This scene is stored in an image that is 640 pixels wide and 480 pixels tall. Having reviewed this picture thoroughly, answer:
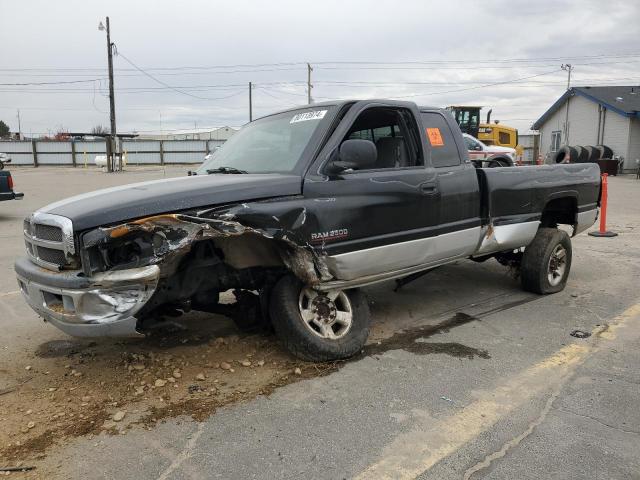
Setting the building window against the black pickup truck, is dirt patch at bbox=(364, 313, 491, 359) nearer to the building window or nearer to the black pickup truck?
the black pickup truck

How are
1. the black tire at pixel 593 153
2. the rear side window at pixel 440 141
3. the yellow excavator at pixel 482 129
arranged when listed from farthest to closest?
the black tire at pixel 593 153, the yellow excavator at pixel 482 129, the rear side window at pixel 440 141

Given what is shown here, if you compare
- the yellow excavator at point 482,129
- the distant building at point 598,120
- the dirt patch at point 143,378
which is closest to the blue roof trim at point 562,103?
the distant building at point 598,120

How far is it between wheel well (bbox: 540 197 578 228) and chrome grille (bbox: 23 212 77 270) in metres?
5.12

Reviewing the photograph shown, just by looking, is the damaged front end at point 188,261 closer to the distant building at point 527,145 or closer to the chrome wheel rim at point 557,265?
the chrome wheel rim at point 557,265

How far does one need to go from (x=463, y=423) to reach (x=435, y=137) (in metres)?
2.69

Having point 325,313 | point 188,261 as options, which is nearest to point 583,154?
point 325,313

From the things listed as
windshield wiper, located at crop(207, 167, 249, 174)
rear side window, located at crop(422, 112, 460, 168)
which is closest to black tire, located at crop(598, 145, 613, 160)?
rear side window, located at crop(422, 112, 460, 168)

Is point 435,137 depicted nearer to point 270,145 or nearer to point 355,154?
point 355,154

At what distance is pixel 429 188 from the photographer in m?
4.57

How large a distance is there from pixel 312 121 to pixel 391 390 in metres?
2.17

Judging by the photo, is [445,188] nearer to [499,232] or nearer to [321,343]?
[499,232]

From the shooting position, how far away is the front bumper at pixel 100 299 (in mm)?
3172

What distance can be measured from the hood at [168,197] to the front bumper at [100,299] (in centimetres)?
33

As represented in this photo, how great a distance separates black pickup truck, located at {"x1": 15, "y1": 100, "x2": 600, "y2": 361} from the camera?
3.24m
